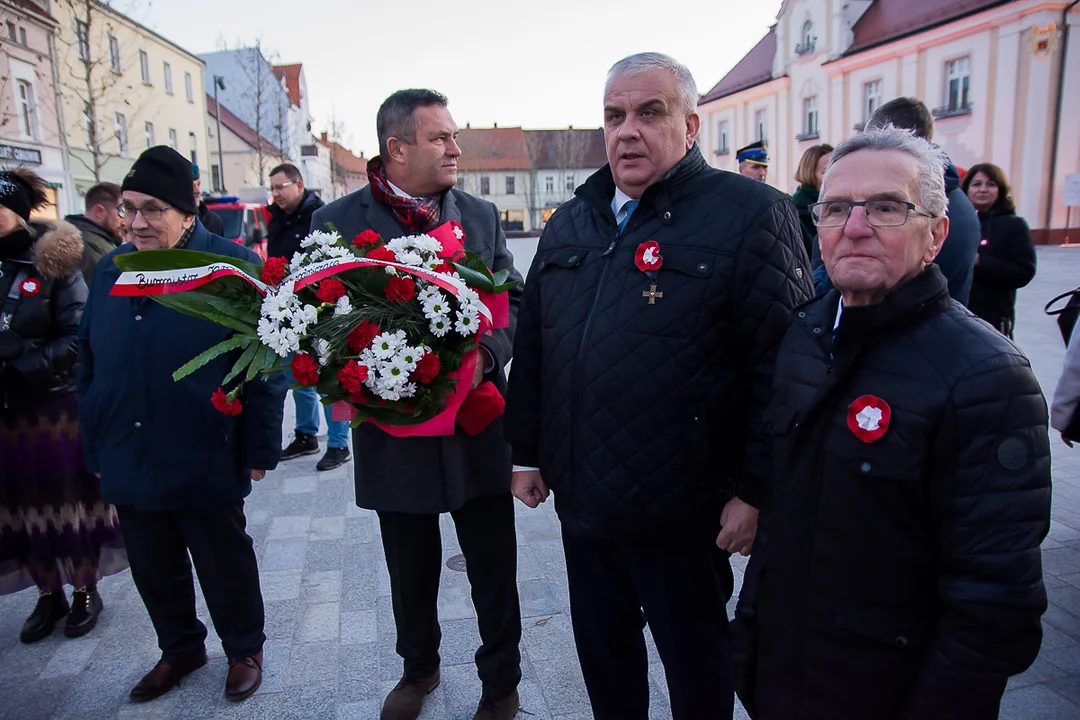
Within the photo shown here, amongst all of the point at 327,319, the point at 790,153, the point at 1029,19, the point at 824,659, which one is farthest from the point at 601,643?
the point at 790,153

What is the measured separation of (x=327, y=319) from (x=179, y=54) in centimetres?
3589

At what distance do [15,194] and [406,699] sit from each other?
9.16ft

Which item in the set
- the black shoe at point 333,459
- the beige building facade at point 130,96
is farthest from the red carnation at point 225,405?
the beige building facade at point 130,96

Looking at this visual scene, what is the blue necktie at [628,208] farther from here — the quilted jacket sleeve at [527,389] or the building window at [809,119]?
the building window at [809,119]

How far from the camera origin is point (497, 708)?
9.05 feet

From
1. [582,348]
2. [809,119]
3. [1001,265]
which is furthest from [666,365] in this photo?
[809,119]

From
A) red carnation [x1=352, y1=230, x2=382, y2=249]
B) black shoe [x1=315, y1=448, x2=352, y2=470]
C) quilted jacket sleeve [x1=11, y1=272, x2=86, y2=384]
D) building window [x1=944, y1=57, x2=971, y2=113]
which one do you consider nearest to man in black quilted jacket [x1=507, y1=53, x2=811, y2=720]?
red carnation [x1=352, y1=230, x2=382, y2=249]

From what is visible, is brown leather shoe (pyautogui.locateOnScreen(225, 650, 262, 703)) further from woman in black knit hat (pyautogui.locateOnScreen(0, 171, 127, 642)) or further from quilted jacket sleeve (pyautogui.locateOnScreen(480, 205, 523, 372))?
quilted jacket sleeve (pyautogui.locateOnScreen(480, 205, 523, 372))

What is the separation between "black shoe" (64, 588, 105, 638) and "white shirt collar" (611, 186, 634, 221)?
3.12 m

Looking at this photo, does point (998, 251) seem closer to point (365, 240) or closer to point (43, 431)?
point (365, 240)

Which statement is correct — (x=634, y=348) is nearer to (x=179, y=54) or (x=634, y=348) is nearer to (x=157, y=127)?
(x=157, y=127)

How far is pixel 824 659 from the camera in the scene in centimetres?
166

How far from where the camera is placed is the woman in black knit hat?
325 cm

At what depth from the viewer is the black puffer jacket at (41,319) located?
10.5 feet
